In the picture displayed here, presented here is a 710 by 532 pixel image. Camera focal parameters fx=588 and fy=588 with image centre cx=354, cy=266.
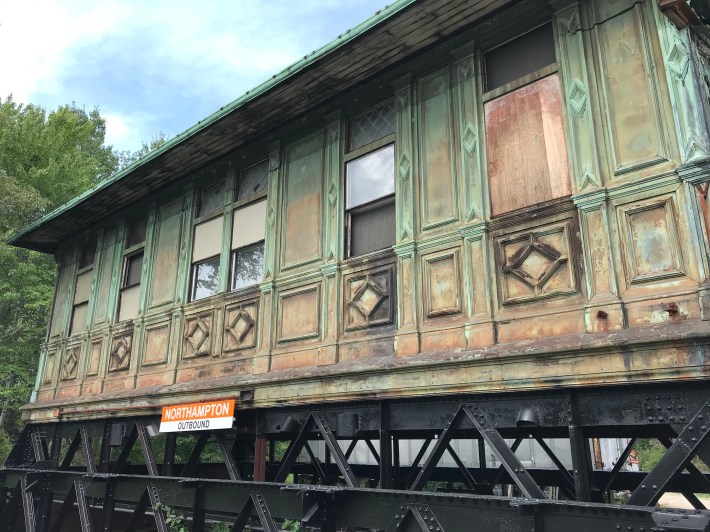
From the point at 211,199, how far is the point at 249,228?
4.64 ft

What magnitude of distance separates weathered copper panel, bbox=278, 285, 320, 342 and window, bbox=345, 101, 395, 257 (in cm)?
75

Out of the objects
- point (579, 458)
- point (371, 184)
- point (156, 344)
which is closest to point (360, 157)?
point (371, 184)

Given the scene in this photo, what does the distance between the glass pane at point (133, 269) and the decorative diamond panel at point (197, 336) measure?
7.80ft

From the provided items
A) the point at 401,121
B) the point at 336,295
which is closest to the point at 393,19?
the point at 401,121

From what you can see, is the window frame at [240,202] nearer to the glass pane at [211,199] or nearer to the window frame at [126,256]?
the glass pane at [211,199]

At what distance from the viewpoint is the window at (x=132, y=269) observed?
1068 centimetres

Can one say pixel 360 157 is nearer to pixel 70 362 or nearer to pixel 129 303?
pixel 129 303

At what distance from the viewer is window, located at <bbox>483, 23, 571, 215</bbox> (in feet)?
18.6

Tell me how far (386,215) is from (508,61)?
2.17m

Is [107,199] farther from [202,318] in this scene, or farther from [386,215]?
[386,215]

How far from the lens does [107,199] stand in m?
11.0

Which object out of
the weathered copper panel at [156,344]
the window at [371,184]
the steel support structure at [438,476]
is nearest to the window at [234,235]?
the weathered copper panel at [156,344]

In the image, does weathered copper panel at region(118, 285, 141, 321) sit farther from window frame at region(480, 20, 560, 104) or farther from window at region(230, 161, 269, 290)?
window frame at region(480, 20, 560, 104)

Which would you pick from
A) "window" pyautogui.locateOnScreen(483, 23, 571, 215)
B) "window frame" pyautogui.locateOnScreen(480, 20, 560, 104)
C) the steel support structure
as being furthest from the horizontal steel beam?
"window frame" pyautogui.locateOnScreen(480, 20, 560, 104)
